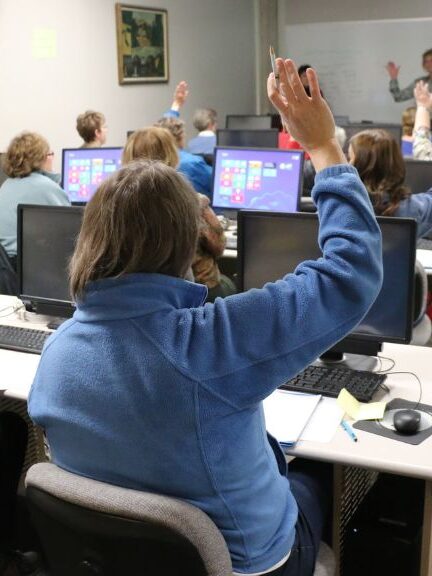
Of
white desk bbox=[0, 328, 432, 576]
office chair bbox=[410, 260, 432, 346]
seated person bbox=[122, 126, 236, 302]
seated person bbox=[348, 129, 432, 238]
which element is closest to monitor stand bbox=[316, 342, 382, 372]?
white desk bbox=[0, 328, 432, 576]

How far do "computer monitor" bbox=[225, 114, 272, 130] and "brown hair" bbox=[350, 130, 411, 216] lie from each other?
12.7 feet

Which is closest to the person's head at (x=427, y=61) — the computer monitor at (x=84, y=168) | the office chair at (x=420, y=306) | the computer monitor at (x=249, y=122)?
the computer monitor at (x=249, y=122)

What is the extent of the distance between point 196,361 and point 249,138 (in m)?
4.91

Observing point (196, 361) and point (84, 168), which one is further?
point (84, 168)

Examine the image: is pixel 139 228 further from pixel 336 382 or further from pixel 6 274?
pixel 6 274

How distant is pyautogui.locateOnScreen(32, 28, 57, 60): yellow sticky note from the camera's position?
20.4 feet

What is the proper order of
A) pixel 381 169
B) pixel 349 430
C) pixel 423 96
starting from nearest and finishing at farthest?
pixel 349 430
pixel 381 169
pixel 423 96

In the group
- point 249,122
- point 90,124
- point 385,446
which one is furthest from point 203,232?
point 249,122

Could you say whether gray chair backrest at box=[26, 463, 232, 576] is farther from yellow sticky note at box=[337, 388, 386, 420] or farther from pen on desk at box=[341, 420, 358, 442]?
yellow sticky note at box=[337, 388, 386, 420]

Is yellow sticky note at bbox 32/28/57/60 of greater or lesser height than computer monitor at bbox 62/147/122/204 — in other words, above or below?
above

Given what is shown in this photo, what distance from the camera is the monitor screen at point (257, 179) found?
4.05 metres

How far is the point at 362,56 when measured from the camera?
8.77m

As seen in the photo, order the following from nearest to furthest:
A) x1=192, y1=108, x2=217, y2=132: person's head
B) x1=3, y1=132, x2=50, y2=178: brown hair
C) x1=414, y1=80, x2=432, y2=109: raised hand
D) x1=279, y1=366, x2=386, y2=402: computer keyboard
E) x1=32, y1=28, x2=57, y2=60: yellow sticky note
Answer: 1. x1=279, y1=366, x2=386, y2=402: computer keyboard
2. x1=3, y1=132, x2=50, y2=178: brown hair
3. x1=414, y1=80, x2=432, y2=109: raised hand
4. x1=32, y1=28, x2=57, y2=60: yellow sticky note
5. x1=192, y1=108, x2=217, y2=132: person's head

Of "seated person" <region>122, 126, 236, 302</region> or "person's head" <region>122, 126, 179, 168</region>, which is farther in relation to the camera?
"person's head" <region>122, 126, 179, 168</region>
